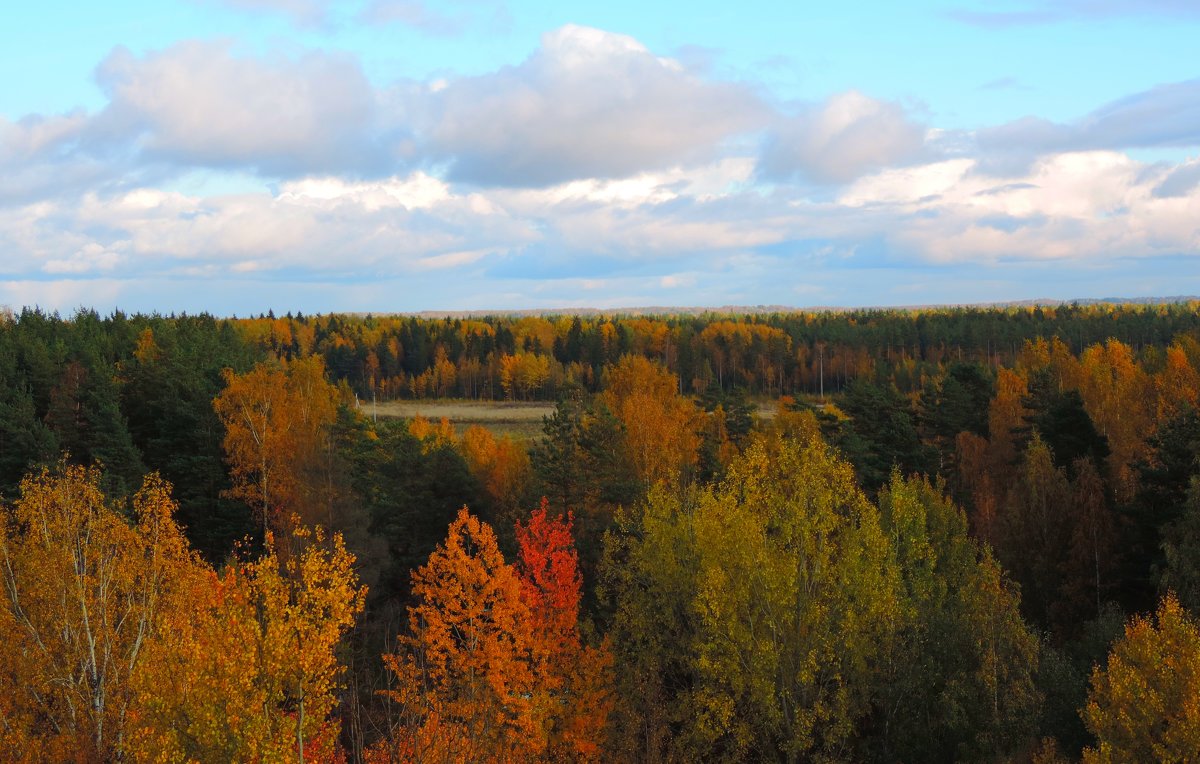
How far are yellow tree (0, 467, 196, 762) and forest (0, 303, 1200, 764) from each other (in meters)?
0.17

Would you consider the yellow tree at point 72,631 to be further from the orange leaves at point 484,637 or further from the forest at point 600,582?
the orange leaves at point 484,637

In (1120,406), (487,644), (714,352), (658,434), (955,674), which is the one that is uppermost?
(714,352)

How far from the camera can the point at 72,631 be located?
2817 centimetres

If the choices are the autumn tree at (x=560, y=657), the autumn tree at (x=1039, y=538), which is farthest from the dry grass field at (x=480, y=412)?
the autumn tree at (x=1039, y=538)

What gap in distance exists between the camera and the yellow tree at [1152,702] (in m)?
23.5

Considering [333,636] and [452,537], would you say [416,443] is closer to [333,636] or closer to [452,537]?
[452,537]

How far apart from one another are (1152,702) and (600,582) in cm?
2650

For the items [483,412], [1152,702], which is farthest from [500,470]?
[483,412]

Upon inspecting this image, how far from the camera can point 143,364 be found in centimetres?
7319

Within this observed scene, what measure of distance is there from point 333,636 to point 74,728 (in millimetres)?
10713

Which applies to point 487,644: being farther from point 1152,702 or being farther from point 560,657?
point 1152,702

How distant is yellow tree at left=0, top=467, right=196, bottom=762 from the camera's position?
2673 cm

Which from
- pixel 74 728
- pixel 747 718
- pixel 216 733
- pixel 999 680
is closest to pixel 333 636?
pixel 216 733

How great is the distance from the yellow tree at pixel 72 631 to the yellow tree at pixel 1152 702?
25776 millimetres
